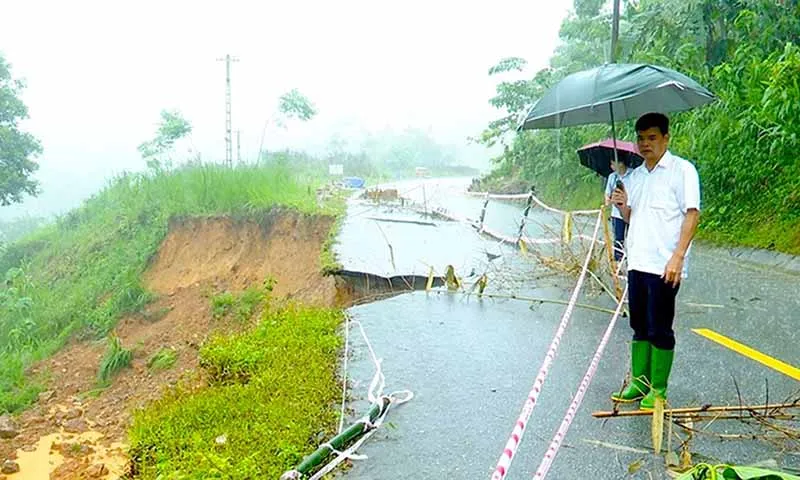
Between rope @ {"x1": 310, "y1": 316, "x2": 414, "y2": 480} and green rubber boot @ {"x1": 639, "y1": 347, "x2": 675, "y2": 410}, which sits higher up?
green rubber boot @ {"x1": 639, "y1": 347, "x2": 675, "y2": 410}

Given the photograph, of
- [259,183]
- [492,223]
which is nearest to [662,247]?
[492,223]

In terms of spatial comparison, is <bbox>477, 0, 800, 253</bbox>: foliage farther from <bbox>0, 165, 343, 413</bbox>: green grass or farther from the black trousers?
<bbox>0, 165, 343, 413</bbox>: green grass

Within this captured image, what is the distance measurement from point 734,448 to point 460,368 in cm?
202

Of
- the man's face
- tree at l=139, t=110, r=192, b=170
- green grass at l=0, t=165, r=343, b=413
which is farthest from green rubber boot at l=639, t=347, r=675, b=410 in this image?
tree at l=139, t=110, r=192, b=170

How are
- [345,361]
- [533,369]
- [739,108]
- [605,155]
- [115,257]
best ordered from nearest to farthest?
[533,369] < [345,361] < [605,155] < [739,108] < [115,257]

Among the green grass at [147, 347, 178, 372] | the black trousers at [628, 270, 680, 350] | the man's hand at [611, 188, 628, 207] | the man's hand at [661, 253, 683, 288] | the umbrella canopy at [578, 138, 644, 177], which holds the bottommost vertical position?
the green grass at [147, 347, 178, 372]

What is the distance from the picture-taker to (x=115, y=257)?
71.4 ft

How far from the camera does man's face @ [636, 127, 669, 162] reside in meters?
3.64

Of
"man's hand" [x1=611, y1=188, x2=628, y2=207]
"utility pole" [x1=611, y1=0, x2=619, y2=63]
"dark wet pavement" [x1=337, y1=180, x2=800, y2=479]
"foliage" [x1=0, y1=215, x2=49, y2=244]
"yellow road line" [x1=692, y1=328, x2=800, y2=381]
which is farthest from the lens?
"foliage" [x1=0, y1=215, x2=49, y2=244]

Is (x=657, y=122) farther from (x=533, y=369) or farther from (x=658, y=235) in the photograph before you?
(x=533, y=369)

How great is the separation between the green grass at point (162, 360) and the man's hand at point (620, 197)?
931 cm

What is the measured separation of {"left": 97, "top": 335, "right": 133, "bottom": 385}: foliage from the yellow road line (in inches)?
410

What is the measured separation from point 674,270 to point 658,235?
0.76 feet

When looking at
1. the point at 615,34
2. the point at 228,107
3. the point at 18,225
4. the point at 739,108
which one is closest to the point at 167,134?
the point at 228,107
